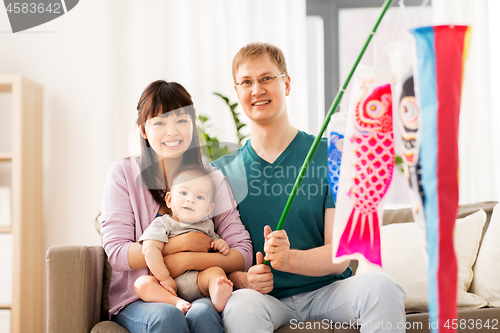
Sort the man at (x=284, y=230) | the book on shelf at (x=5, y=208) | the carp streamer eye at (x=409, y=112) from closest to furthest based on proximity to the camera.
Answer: the carp streamer eye at (x=409, y=112) < the man at (x=284, y=230) < the book on shelf at (x=5, y=208)

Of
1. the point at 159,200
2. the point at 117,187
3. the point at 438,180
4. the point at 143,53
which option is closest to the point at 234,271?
the point at 159,200

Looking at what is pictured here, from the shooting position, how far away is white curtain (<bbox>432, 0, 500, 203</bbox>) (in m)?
2.66

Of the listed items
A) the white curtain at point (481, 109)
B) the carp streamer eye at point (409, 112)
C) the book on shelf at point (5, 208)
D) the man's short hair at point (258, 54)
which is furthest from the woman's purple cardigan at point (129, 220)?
the white curtain at point (481, 109)

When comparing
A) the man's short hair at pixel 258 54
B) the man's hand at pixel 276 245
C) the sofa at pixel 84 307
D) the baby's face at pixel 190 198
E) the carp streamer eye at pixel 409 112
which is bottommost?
the sofa at pixel 84 307

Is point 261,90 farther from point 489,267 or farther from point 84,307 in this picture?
point 489,267

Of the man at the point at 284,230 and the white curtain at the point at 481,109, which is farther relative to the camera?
Answer: the white curtain at the point at 481,109

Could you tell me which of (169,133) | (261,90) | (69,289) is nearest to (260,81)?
(261,90)

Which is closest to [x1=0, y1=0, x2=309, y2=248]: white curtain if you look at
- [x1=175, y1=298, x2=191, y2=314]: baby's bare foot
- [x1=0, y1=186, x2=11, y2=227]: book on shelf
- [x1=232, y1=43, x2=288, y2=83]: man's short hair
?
[x1=0, y1=186, x2=11, y2=227]: book on shelf

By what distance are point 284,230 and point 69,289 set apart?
0.70 metres

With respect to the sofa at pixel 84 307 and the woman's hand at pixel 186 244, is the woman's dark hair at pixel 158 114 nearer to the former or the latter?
the woman's hand at pixel 186 244

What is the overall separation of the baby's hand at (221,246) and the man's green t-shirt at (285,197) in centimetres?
14

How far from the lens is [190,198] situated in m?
1.35

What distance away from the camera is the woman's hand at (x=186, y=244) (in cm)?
133

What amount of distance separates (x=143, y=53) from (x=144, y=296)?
1914 mm
